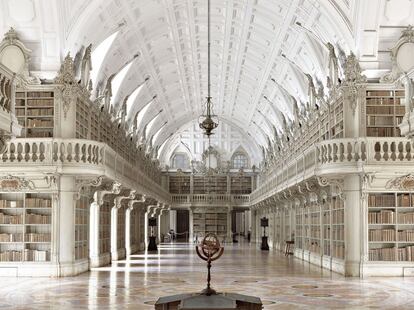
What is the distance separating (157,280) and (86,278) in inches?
83.9

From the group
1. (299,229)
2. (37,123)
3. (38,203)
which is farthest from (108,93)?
(299,229)

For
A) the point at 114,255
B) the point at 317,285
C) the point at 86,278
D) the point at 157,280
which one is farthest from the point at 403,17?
the point at 114,255

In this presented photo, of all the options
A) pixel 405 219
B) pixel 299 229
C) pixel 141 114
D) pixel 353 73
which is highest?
pixel 141 114

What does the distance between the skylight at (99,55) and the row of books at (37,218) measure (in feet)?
21.8

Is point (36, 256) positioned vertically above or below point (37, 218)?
below

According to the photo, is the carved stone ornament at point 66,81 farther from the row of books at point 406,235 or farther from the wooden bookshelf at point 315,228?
the row of books at point 406,235

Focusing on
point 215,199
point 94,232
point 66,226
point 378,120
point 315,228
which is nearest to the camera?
point 66,226

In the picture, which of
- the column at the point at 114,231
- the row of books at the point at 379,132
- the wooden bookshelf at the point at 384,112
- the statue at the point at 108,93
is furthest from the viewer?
the column at the point at 114,231

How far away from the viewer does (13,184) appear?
1938cm

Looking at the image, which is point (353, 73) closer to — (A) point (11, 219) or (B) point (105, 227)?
(A) point (11, 219)

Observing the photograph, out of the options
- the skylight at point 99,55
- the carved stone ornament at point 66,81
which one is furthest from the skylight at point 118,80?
the carved stone ornament at point 66,81

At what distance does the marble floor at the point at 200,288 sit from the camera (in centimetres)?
1288

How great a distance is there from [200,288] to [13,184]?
687 cm

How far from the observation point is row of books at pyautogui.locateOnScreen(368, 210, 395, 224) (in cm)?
1944
